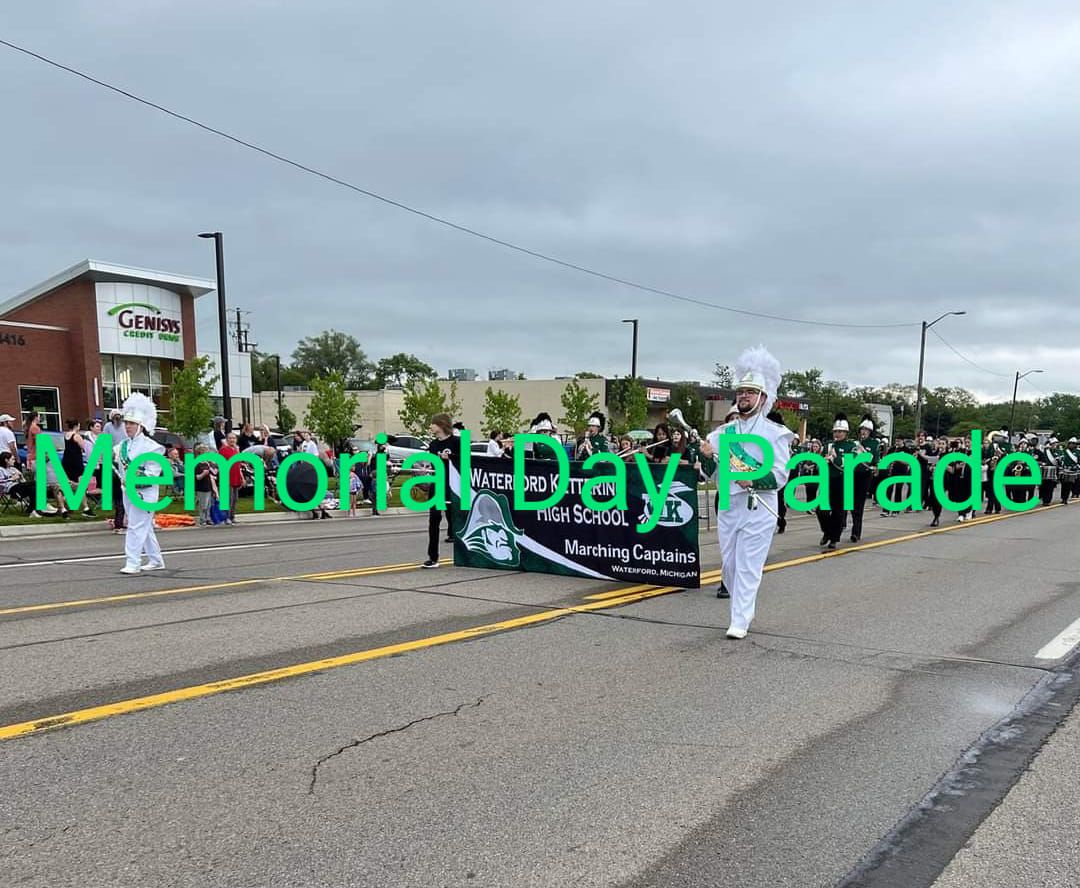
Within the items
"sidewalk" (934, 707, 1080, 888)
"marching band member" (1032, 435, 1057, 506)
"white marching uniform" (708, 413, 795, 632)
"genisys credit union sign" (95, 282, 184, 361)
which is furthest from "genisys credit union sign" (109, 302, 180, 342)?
"sidewalk" (934, 707, 1080, 888)

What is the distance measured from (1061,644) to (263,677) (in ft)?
19.4

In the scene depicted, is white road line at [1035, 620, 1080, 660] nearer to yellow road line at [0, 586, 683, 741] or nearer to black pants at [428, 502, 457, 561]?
yellow road line at [0, 586, 683, 741]

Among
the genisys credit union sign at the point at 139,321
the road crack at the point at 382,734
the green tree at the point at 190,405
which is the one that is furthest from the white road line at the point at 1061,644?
the genisys credit union sign at the point at 139,321

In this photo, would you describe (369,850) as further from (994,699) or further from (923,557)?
(923,557)

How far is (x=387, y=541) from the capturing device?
1397 cm

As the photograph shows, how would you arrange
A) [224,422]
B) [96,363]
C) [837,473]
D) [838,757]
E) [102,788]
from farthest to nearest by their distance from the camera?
1. [96,363]
2. [224,422]
3. [837,473]
4. [838,757]
5. [102,788]

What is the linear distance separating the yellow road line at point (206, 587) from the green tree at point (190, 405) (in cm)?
2155

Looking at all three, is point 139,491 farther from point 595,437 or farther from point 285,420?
point 285,420

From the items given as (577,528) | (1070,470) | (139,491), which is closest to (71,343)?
(139,491)

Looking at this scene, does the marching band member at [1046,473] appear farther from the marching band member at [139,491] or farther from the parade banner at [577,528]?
the marching band member at [139,491]

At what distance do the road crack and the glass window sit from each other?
128ft

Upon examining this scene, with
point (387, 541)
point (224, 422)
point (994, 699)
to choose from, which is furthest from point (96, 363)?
point (994, 699)

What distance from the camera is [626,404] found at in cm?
5491

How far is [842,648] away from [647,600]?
2.14 meters
